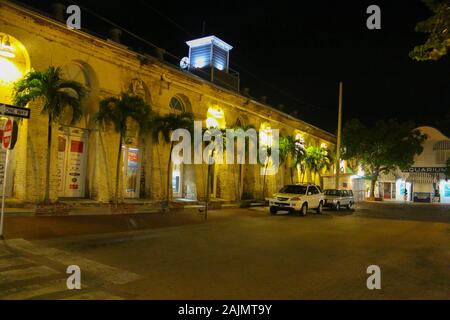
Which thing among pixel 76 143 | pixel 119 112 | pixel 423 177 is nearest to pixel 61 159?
pixel 76 143

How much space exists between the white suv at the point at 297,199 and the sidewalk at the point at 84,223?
4.64 metres

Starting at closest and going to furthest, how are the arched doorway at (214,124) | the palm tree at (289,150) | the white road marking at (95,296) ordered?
the white road marking at (95,296) < the arched doorway at (214,124) < the palm tree at (289,150)

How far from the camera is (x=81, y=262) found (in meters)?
8.84

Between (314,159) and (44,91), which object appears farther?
(314,159)

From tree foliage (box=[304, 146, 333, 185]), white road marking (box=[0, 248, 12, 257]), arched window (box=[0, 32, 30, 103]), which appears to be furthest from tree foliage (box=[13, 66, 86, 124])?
tree foliage (box=[304, 146, 333, 185])

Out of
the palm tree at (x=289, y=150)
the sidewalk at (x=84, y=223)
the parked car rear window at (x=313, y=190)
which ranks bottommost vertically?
the sidewalk at (x=84, y=223)

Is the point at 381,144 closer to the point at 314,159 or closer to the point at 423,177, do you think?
the point at 423,177

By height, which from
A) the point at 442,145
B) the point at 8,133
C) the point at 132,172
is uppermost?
the point at 442,145

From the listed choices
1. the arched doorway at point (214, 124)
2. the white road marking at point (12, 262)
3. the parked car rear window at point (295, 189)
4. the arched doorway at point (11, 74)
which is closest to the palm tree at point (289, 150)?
the arched doorway at point (214, 124)

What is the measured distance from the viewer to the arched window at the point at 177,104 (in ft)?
76.1

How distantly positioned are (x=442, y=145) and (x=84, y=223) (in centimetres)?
5145

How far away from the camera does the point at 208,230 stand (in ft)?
50.0

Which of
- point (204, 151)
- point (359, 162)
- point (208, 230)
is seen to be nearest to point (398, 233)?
point (208, 230)

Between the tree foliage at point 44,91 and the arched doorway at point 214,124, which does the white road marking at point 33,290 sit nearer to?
the tree foliage at point 44,91
